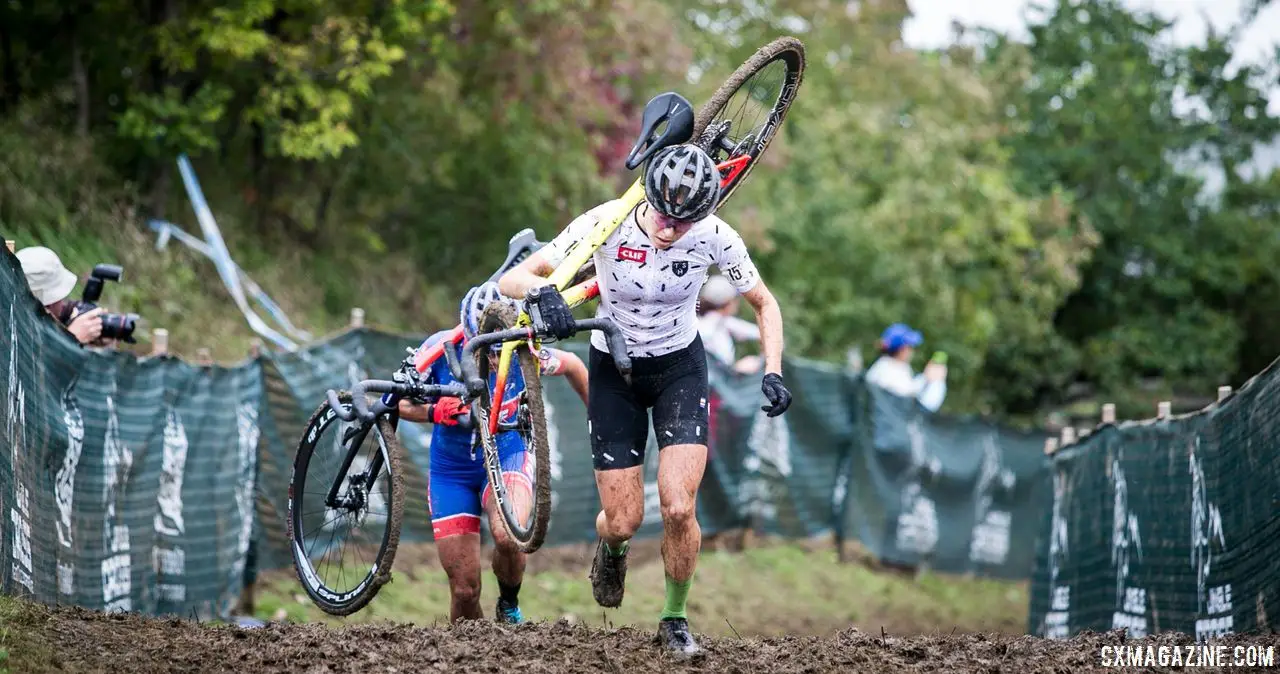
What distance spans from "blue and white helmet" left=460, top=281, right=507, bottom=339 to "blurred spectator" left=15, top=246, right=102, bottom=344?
2.56m

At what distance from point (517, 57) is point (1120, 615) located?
39.4 feet

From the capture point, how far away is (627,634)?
778 centimetres

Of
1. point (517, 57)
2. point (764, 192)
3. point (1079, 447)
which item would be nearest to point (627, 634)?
point (1079, 447)

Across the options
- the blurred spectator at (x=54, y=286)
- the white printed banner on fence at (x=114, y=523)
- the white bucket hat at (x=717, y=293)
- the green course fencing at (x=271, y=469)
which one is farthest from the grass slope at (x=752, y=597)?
the blurred spectator at (x=54, y=286)

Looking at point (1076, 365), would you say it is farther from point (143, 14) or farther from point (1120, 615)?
point (1120, 615)

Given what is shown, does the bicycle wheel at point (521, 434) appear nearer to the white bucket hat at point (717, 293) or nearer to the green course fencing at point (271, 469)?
the green course fencing at point (271, 469)

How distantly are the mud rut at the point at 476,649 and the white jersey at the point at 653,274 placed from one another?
4.75 ft

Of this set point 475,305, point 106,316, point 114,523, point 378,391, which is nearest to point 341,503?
point 378,391

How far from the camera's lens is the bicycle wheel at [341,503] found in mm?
7527

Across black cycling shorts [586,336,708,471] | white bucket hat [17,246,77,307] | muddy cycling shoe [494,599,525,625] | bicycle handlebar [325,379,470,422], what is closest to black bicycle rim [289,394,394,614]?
bicycle handlebar [325,379,470,422]

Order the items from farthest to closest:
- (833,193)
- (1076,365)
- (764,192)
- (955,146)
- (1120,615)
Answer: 1. (1076,365)
2. (955,146)
3. (833,193)
4. (764,192)
5. (1120,615)

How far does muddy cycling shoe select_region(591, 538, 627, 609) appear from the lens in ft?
26.2

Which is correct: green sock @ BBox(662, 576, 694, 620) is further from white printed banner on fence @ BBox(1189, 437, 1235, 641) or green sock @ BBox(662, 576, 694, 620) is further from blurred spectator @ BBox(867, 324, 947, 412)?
blurred spectator @ BBox(867, 324, 947, 412)

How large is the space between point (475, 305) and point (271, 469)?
162 inches
